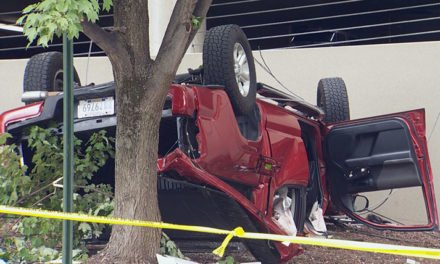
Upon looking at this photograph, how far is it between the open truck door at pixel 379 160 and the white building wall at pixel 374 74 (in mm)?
2420

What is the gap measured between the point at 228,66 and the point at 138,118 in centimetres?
88

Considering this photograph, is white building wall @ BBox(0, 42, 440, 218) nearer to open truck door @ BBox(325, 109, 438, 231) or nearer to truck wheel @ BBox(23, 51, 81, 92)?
open truck door @ BBox(325, 109, 438, 231)

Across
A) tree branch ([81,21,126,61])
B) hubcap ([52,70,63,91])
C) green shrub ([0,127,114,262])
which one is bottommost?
green shrub ([0,127,114,262])

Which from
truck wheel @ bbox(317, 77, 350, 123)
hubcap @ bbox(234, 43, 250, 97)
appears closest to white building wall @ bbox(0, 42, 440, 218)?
truck wheel @ bbox(317, 77, 350, 123)

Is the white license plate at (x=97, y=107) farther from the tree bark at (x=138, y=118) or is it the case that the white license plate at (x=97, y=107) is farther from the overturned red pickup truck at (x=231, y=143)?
the tree bark at (x=138, y=118)

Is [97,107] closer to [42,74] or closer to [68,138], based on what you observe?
[42,74]

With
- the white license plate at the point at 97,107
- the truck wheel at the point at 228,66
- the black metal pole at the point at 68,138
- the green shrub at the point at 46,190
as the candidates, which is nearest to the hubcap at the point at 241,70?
the truck wheel at the point at 228,66

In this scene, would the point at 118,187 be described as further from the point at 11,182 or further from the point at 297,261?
the point at 297,261

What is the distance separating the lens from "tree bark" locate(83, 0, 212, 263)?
5105 mm

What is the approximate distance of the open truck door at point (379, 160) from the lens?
23.7 feet

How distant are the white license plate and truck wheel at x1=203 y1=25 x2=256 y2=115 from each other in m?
0.77

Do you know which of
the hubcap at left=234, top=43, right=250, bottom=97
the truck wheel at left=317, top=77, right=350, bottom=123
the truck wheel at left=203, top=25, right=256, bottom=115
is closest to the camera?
the truck wheel at left=203, top=25, right=256, bottom=115

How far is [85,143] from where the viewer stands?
595 cm

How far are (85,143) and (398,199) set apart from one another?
5.50 m
